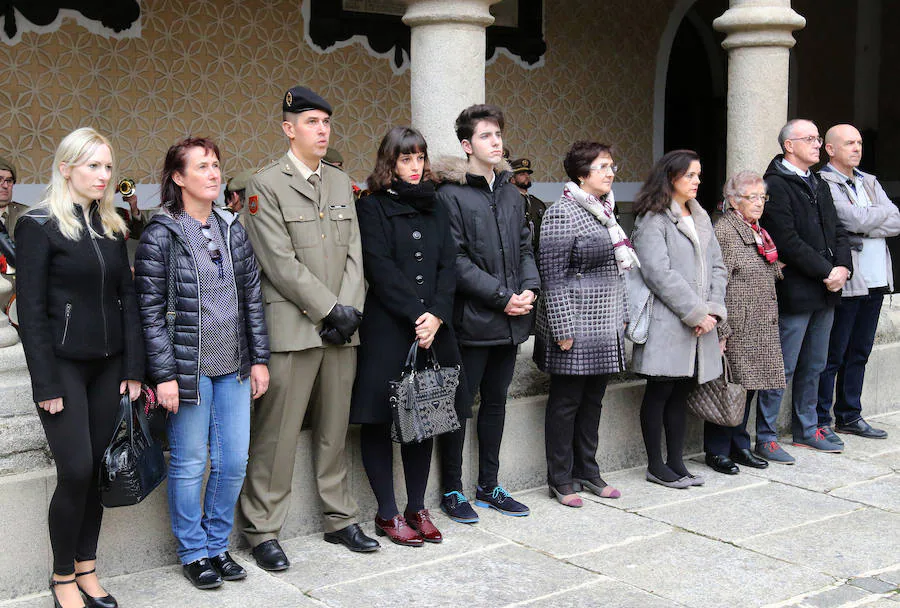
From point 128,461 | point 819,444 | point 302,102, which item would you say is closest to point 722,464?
point 819,444

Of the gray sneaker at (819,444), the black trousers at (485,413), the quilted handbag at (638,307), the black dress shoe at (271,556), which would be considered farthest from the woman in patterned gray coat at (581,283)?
the gray sneaker at (819,444)

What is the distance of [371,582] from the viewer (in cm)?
423

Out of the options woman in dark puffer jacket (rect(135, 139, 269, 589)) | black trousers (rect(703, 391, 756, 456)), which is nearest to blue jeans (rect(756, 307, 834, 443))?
black trousers (rect(703, 391, 756, 456))

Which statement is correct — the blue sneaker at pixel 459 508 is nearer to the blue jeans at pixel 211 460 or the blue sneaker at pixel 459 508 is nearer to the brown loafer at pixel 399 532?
the brown loafer at pixel 399 532

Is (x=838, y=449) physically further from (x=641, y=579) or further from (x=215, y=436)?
(x=215, y=436)

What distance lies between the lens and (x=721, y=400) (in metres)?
5.71

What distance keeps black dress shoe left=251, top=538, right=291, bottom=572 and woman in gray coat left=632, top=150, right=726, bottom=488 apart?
1960mm

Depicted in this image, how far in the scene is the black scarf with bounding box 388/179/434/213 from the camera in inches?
179

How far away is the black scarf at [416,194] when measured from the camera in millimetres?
4551

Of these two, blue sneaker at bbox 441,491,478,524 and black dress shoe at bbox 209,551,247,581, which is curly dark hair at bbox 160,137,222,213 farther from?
blue sneaker at bbox 441,491,478,524

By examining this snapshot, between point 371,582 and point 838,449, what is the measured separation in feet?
10.5

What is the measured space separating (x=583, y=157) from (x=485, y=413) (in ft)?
4.02

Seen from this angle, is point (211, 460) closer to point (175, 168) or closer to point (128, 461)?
point (128, 461)

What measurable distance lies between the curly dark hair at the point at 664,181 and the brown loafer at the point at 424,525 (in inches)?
71.2
